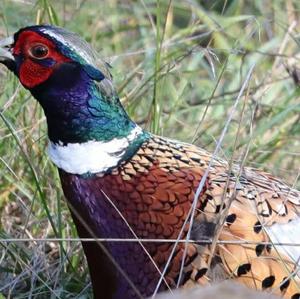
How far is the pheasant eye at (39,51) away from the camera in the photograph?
10.7 ft

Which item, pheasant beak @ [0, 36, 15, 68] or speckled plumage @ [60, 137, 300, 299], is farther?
pheasant beak @ [0, 36, 15, 68]

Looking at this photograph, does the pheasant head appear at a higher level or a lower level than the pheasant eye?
lower

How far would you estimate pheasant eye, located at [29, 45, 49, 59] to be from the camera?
3.26m

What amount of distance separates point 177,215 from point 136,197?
0.12 meters

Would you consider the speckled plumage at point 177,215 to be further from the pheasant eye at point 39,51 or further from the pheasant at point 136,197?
the pheasant eye at point 39,51

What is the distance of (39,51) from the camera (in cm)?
327

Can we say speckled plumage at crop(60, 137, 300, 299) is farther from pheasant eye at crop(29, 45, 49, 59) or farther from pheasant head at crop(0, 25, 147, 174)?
pheasant eye at crop(29, 45, 49, 59)

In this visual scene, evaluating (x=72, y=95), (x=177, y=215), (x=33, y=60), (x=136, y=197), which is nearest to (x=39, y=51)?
(x=33, y=60)


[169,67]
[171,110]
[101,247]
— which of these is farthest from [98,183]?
[171,110]

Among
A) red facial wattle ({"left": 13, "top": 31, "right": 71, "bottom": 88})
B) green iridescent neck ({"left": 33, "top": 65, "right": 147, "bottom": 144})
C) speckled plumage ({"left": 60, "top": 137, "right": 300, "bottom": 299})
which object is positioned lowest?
speckled plumage ({"left": 60, "top": 137, "right": 300, "bottom": 299})

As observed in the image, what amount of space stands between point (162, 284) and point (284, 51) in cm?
259

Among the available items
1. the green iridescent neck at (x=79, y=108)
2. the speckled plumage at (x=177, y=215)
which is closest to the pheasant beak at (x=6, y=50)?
the green iridescent neck at (x=79, y=108)

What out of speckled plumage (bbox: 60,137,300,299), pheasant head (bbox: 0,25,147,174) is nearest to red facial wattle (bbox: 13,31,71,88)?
pheasant head (bbox: 0,25,147,174)

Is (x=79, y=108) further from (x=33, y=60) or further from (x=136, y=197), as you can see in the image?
(x=136, y=197)
